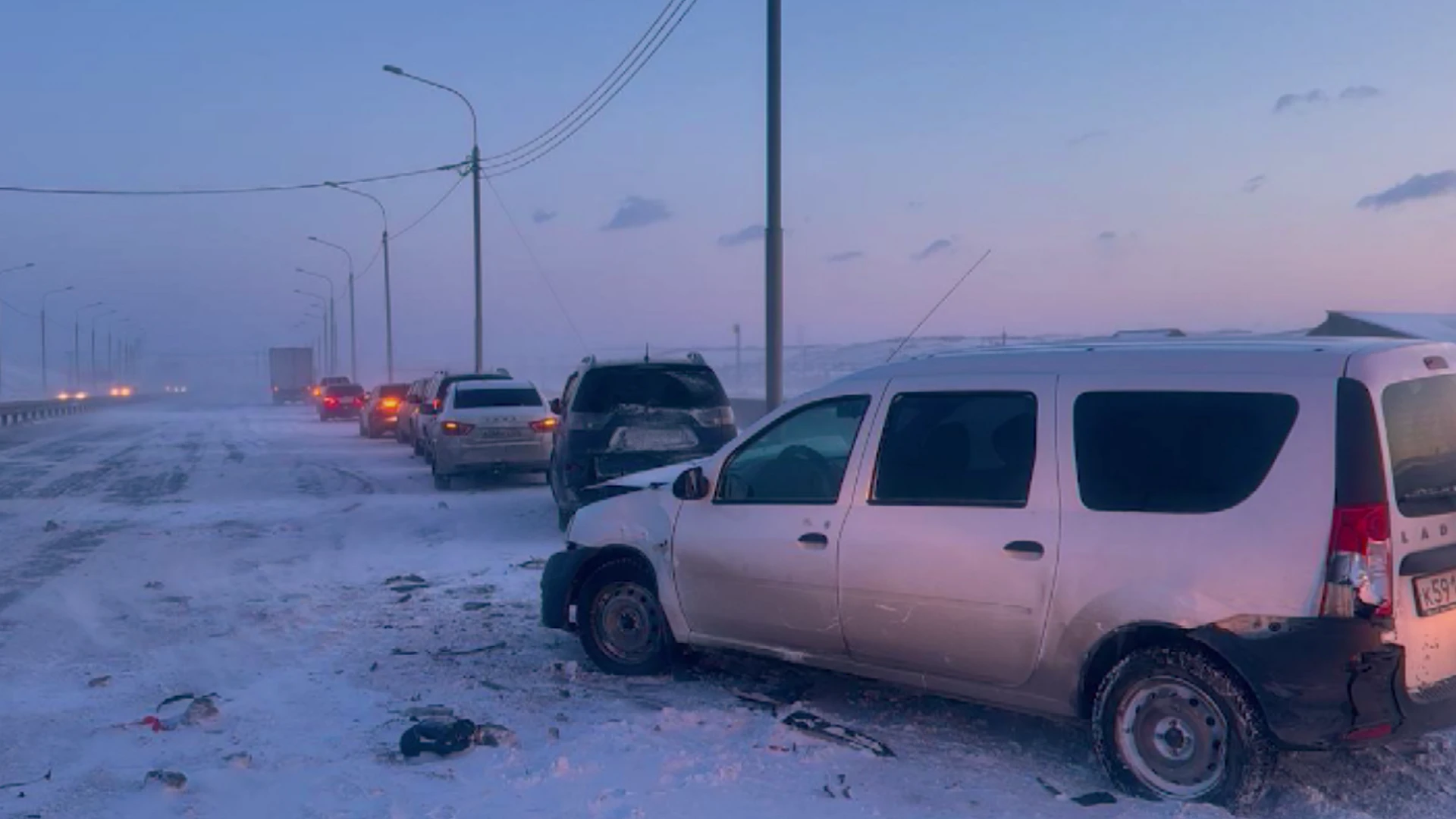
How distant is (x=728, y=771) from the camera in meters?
5.64

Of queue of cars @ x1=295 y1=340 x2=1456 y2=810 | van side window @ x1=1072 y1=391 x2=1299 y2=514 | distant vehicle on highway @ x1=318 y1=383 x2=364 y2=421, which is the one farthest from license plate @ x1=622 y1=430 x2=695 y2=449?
distant vehicle on highway @ x1=318 y1=383 x2=364 y2=421

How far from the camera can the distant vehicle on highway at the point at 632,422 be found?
12672 millimetres

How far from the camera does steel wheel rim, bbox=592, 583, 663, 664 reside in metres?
7.27

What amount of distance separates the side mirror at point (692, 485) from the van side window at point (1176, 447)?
2168 millimetres

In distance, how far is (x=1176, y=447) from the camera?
5.18 meters

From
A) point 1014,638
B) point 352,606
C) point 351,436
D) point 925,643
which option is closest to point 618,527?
point 925,643

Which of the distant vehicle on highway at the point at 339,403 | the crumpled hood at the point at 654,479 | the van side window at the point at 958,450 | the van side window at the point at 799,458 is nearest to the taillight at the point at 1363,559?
the van side window at the point at 958,450

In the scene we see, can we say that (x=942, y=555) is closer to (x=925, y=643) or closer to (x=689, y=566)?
(x=925, y=643)

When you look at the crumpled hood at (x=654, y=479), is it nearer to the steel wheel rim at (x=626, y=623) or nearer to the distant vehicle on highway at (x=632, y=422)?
the steel wheel rim at (x=626, y=623)

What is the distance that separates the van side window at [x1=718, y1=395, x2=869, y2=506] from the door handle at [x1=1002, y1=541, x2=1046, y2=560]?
1030 mm

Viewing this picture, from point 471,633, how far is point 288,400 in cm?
8076

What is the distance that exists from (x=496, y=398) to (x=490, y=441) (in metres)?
1.44

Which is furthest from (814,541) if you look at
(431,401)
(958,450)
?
(431,401)

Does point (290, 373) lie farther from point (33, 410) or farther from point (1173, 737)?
point (1173, 737)
